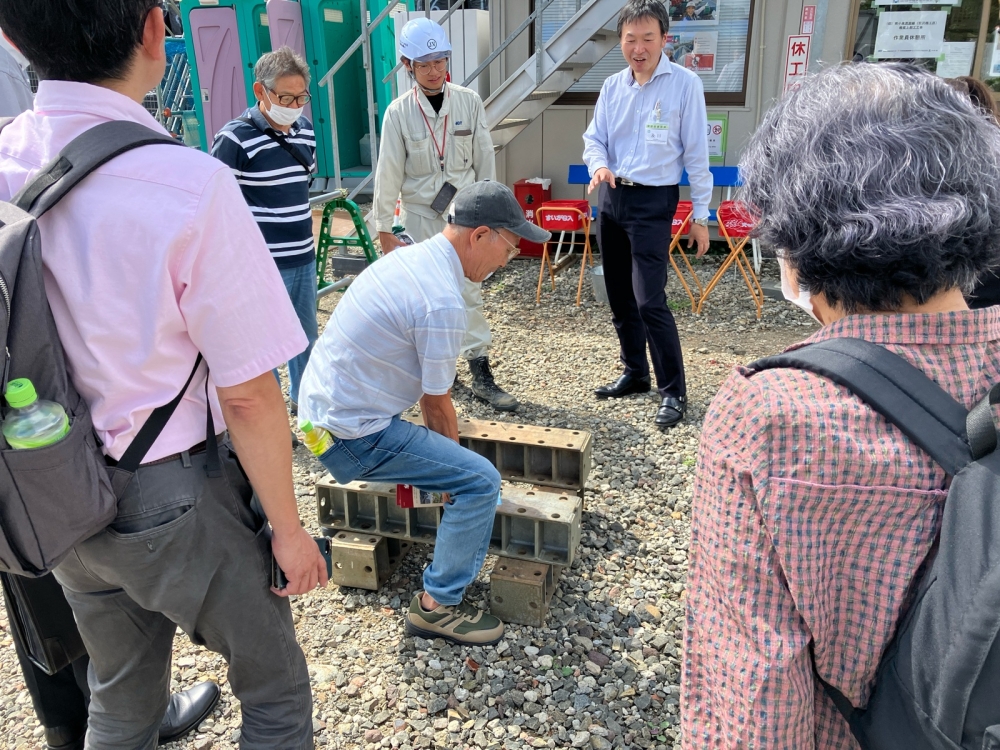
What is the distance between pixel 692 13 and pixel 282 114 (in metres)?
5.48

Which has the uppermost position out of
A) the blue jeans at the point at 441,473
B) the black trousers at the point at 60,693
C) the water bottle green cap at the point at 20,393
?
the water bottle green cap at the point at 20,393

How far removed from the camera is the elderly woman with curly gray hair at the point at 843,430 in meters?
0.94

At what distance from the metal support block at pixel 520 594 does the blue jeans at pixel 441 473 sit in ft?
0.79

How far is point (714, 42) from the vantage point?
25.4 feet

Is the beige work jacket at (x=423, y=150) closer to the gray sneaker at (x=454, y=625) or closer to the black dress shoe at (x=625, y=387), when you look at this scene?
the black dress shoe at (x=625, y=387)

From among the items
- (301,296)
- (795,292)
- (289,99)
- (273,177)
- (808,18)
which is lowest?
(301,296)

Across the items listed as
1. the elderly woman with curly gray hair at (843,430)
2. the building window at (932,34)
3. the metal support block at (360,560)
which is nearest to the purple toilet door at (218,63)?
the building window at (932,34)

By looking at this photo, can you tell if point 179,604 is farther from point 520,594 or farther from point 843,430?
point 520,594

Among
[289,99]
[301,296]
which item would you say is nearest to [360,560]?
[301,296]

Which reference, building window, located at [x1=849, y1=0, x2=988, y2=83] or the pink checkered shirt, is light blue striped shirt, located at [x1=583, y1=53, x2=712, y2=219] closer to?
the pink checkered shirt

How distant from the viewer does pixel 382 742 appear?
8.08ft

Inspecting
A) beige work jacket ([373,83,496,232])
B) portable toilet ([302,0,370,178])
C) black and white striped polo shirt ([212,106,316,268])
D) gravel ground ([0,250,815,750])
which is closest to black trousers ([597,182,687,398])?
gravel ground ([0,250,815,750])

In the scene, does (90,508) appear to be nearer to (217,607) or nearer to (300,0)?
(217,607)

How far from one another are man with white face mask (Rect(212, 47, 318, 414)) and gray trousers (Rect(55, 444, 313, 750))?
98.0 inches
